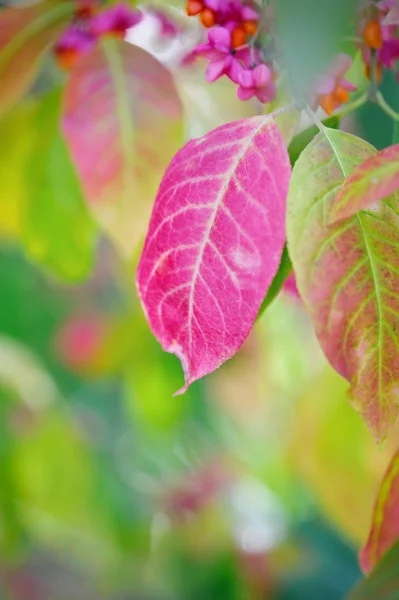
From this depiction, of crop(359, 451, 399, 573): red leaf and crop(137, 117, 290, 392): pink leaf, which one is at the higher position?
crop(137, 117, 290, 392): pink leaf

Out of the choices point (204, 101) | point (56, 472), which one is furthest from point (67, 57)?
point (56, 472)

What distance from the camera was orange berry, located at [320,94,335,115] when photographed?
1.07 feet

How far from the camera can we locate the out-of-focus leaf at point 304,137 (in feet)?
1.04

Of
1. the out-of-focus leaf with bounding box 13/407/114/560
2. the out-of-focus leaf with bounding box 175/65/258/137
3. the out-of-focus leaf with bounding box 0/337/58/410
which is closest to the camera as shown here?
the out-of-focus leaf with bounding box 175/65/258/137

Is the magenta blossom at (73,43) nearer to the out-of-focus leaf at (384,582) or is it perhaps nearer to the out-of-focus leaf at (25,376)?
the out-of-focus leaf at (384,582)

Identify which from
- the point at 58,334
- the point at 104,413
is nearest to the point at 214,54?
the point at 58,334

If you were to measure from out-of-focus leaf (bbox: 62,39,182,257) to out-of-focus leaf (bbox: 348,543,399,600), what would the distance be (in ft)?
0.75

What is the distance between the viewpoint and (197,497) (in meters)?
1.39

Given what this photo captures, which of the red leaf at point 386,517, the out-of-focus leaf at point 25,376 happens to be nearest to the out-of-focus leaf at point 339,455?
the red leaf at point 386,517

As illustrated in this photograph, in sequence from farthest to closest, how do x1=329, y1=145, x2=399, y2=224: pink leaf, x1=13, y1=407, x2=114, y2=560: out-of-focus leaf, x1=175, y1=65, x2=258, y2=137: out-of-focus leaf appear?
x1=13, y1=407, x2=114, y2=560: out-of-focus leaf → x1=175, y1=65, x2=258, y2=137: out-of-focus leaf → x1=329, y1=145, x2=399, y2=224: pink leaf

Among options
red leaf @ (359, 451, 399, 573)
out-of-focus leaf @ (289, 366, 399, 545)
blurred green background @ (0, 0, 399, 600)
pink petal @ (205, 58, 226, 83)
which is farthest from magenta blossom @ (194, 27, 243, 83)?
blurred green background @ (0, 0, 399, 600)

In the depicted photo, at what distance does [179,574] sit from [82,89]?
3.66 feet

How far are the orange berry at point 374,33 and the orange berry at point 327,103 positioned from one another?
30 mm

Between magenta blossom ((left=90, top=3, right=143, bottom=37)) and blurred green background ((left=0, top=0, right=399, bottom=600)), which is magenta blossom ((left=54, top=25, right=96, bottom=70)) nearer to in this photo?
magenta blossom ((left=90, top=3, right=143, bottom=37))
